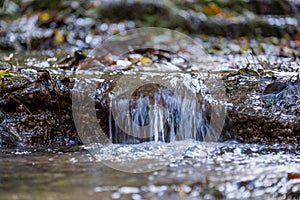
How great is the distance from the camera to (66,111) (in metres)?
4.13

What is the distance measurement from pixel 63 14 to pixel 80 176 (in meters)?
4.78

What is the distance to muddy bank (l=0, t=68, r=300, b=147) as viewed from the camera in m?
4.01

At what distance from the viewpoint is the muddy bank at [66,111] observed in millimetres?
4012

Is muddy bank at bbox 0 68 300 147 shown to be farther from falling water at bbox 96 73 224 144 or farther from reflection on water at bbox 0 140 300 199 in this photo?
reflection on water at bbox 0 140 300 199

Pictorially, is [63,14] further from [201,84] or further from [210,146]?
[210,146]

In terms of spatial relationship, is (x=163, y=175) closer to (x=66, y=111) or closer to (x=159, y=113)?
(x=159, y=113)

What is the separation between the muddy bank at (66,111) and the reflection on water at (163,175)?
24cm

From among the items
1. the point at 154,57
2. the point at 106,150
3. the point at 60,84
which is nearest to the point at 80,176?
the point at 106,150

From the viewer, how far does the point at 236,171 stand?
3.13 meters

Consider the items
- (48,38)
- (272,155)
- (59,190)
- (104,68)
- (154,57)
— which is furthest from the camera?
(48,38)

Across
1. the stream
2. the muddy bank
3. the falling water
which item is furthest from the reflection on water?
the falling water

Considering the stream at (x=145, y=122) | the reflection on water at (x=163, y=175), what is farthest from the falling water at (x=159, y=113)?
the reflection on water at (x=163, y=175)

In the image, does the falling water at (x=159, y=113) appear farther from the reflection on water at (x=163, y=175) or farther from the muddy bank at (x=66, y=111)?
the reflection on water at (x=163, y=175)

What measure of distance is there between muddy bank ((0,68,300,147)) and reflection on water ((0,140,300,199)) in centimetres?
24
